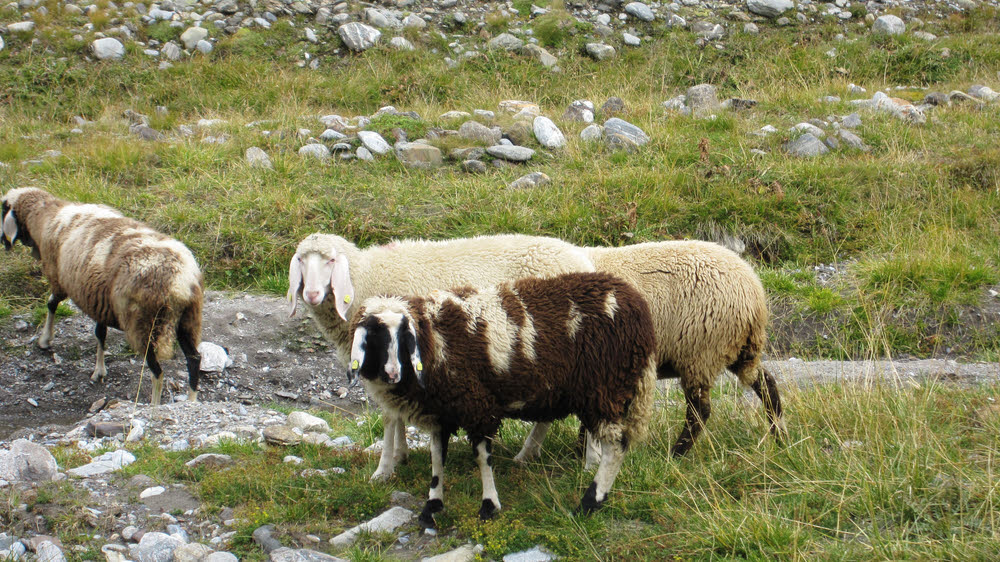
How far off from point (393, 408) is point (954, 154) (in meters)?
8.40

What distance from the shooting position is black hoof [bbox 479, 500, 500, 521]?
380 centimetres

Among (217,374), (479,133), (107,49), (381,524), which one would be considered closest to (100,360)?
(217,374)

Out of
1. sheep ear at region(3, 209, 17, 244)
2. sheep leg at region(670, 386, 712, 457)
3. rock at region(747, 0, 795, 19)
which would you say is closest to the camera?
sheep leg at region(670, 386, 712, 457)

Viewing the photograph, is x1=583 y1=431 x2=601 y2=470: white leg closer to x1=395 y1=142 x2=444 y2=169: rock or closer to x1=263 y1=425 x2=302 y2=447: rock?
x1=263 y1=425 x2=302 y2=447: rock

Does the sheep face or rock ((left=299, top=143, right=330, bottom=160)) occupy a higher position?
the sheep face

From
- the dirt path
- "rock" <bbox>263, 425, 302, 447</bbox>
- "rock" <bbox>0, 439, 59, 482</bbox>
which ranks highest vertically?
"rock" <bbox>0, 439, 59, 482</bbox>

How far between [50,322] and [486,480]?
4937 millimetres

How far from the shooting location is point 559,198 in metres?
8.59

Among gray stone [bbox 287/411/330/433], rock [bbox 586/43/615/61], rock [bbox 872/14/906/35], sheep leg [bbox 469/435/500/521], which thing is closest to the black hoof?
sheep leg [bbox 469/435/500/521]

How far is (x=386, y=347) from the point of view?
358cm

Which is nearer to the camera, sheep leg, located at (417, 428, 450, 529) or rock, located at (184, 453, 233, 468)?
sheep leg, located at (417, 428, 450, 529)

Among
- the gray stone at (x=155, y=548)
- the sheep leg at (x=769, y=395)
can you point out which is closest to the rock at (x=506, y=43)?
the sheep leg at (x=769, y=395)

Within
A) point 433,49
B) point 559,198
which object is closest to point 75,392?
point 559,198

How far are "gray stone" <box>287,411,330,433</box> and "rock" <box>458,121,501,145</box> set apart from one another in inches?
205
